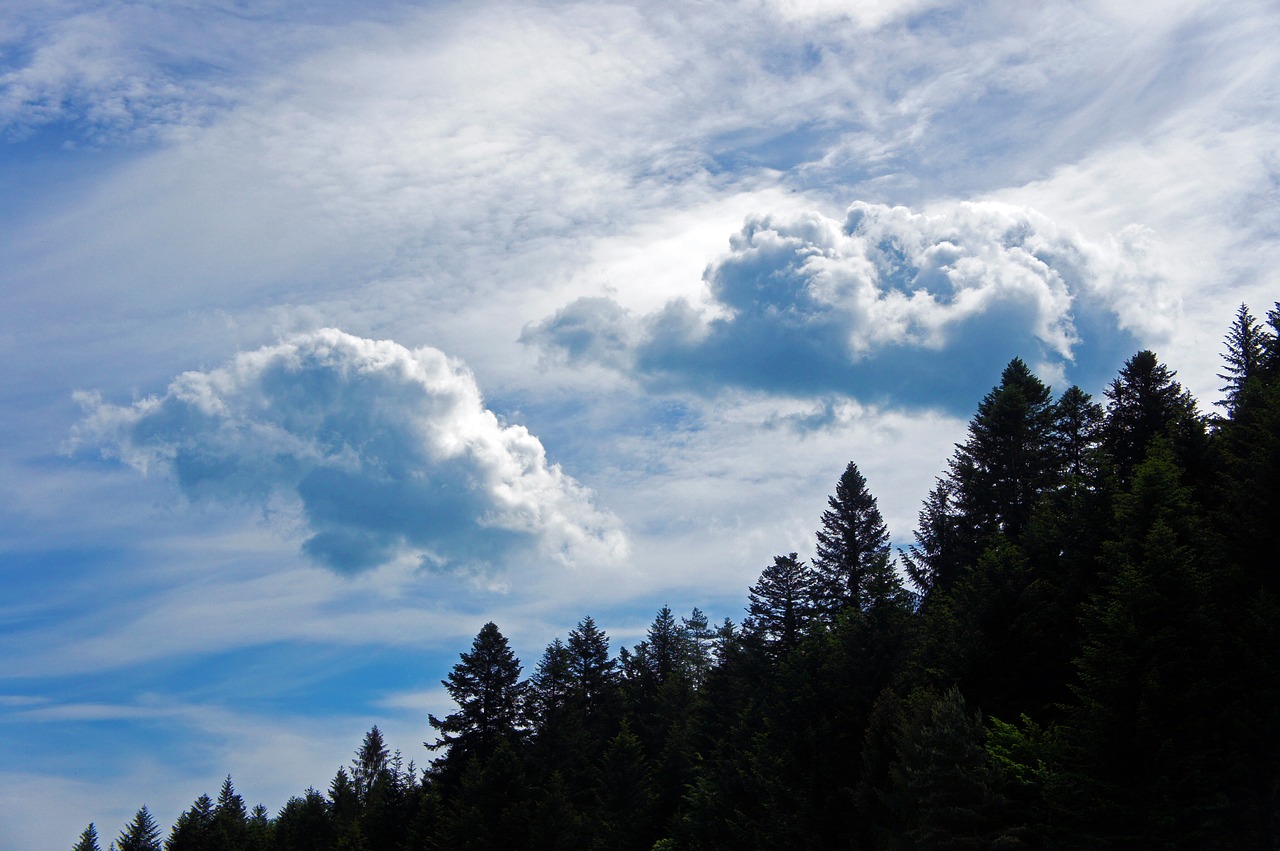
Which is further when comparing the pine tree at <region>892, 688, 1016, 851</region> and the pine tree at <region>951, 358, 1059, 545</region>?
the pine tree at <region>951, 358, 1059, 545</region>

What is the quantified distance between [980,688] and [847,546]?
2622cm

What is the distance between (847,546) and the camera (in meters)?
73.2

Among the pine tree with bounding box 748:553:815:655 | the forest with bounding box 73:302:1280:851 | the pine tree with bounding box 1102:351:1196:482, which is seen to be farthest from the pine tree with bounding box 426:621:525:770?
the pine tree with bounding box 1102:351:1196:482

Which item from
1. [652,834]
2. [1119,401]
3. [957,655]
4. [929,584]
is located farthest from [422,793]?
[1119,401]

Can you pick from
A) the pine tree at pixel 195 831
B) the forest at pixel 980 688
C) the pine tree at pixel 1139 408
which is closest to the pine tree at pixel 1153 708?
the forest at pixel 980 688

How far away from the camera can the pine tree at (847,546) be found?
71.9m

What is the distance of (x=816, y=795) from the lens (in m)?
49.8

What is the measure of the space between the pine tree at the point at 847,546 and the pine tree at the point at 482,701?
32804mm

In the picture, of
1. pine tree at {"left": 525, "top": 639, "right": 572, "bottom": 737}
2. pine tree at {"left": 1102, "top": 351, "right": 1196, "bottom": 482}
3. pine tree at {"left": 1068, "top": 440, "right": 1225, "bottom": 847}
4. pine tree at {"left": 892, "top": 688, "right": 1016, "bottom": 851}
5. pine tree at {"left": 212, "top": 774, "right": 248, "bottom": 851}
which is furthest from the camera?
pine tree at {"left": 212, "top": 774, "right": 248, "bottom": 851}

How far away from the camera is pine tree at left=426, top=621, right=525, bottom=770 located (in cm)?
8806

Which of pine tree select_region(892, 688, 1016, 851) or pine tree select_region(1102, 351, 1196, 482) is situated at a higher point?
pine tree select_region(1102, 351, 1196, 482)

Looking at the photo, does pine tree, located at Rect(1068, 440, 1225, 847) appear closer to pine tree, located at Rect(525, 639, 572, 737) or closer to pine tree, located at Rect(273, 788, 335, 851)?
pine tree, located at Rect(525, 639, 572, 737)

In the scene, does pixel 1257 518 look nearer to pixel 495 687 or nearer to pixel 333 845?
pixel 495 687

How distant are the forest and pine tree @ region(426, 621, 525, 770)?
21cm
